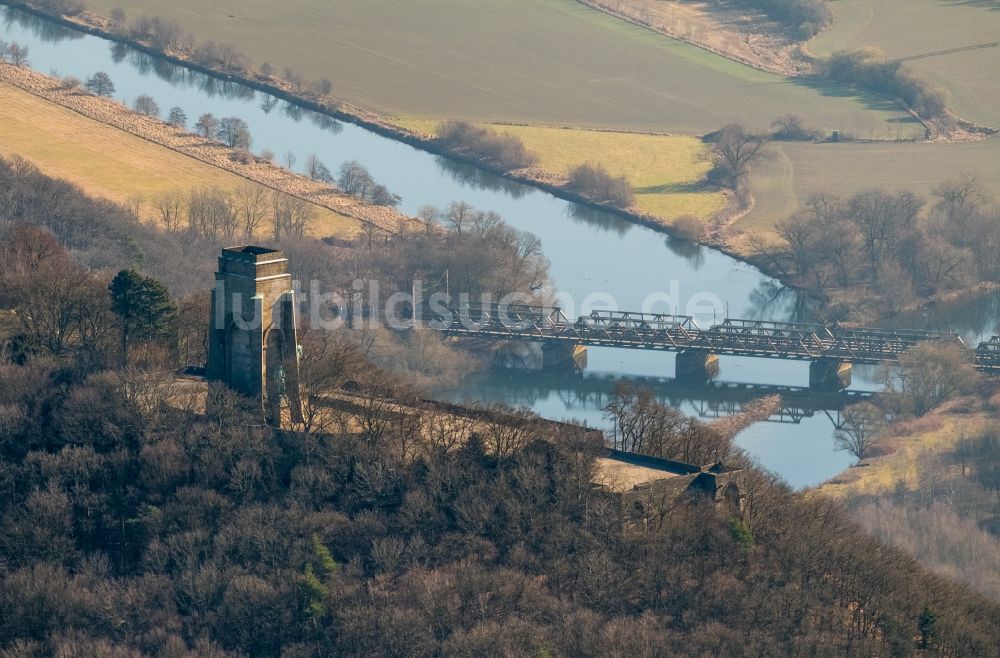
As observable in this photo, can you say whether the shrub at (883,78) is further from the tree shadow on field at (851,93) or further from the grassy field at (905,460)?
the grassy field at (905,460)

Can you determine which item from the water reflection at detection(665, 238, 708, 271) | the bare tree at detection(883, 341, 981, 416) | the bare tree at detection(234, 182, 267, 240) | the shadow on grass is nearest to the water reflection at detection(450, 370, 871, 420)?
the bare tree at detection(883, 341, 981, 416)

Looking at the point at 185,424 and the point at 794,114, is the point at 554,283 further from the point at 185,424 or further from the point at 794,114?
the point at 185,424

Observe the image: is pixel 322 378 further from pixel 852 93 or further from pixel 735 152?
pixel 852 93

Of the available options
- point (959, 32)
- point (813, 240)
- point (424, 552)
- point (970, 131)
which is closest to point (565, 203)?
point (813, 240)

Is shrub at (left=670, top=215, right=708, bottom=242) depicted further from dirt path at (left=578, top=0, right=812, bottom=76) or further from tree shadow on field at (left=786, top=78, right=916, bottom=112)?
dirt path at (left=578, top=0, right=812, bottom=76)

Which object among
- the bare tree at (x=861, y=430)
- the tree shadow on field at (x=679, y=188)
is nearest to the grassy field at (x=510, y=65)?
the tree shadow on field at (x=679, y=188)

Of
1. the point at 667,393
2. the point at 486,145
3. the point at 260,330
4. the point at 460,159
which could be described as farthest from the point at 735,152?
the point at 260,330

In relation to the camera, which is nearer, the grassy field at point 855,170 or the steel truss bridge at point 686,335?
the steel truss bridge at point 686,335
